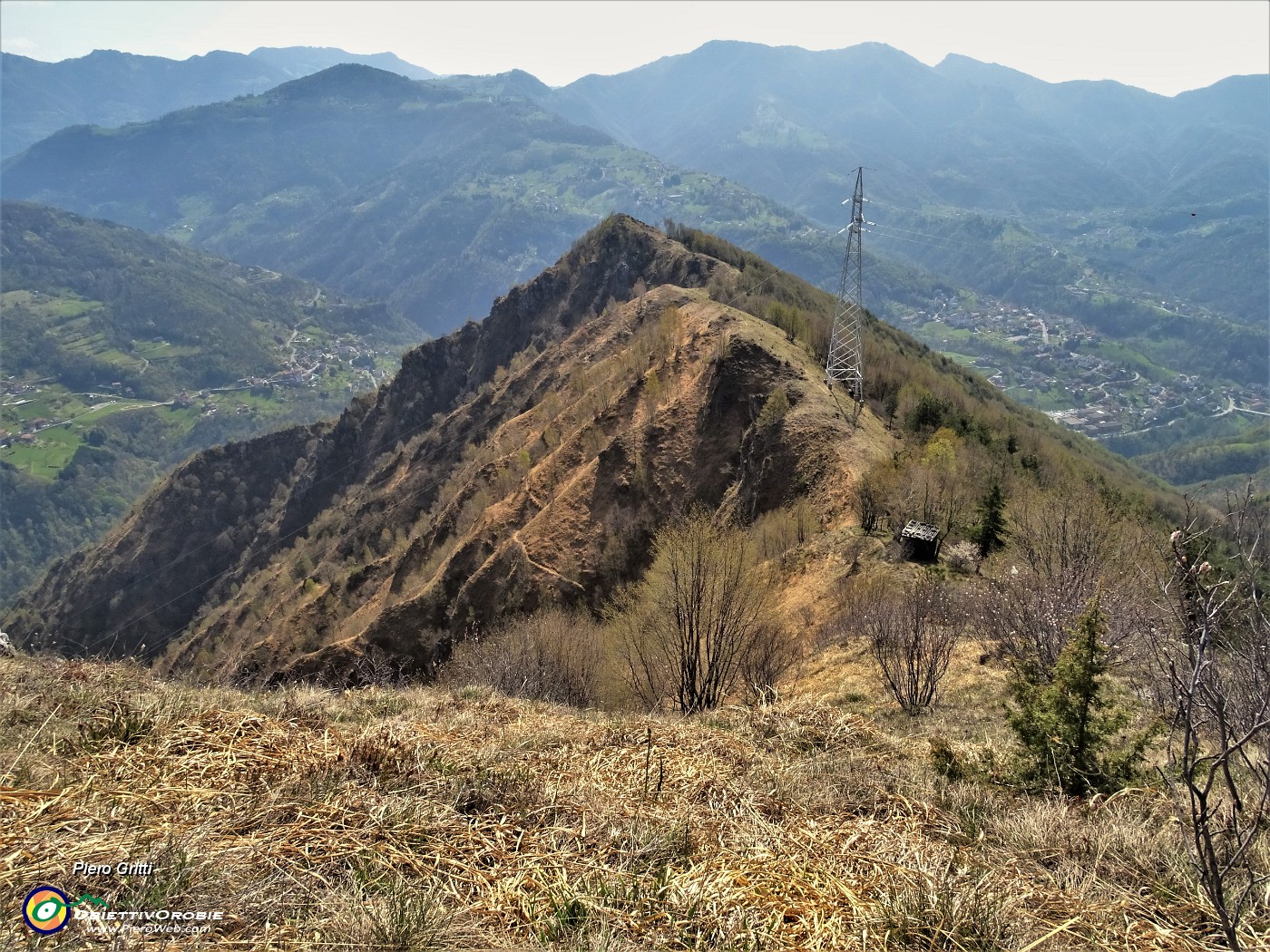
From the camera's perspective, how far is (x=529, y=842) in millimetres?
4578

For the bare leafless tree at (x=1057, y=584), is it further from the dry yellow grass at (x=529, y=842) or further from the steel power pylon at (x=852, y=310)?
the steel power pylon at (x=852, y=310)

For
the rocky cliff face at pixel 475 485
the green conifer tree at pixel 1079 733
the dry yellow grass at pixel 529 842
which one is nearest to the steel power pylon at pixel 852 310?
the rocky cliff face at pixel 475 485

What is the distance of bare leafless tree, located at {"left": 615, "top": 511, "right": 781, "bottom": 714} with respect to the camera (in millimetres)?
18344

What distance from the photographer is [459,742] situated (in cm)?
633

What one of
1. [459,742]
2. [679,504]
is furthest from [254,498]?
[459,742]

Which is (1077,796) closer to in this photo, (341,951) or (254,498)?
(341,951)

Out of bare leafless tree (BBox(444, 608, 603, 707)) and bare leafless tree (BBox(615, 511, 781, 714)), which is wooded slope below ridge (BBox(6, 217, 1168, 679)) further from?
bare leafless tree (BBox(615, 511, 781, 714))

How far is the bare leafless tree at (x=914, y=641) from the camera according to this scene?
1595 centimetres

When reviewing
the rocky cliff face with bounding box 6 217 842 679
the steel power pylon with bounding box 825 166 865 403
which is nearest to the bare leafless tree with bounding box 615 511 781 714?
the rocky cliff face with bounding box 6 217 842 679

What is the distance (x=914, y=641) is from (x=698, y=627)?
18.1 ft

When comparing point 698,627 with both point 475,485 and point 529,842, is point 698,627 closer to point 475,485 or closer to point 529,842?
point 529,842

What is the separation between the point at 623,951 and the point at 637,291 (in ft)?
266

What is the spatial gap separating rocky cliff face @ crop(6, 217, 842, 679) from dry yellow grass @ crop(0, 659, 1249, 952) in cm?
393

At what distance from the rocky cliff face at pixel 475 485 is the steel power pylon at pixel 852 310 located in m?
2.48
